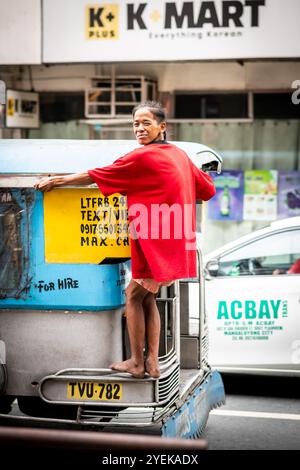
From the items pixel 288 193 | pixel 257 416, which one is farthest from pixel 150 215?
pixel 288 193

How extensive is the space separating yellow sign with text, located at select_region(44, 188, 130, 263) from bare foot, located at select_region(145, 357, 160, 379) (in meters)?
0.65

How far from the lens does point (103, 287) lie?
5.07m

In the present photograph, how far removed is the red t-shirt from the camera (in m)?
4.82

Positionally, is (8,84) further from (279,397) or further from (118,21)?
(279,397)

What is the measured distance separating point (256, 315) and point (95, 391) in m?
2.74

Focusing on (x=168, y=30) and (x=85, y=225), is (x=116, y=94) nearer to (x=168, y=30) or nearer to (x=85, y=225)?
(x=168, y=30)

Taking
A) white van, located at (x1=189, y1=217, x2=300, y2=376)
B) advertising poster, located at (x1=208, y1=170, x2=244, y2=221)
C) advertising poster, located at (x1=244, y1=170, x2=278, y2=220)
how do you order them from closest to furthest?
white van, located at (x1=189, y1=217, x2=300, y2=376) < advertising poster, located at (x1=244, y1=170, x2=278, y2=220) < advertising poster, located at (x1=208, y1=170, x2=244, y2=221)

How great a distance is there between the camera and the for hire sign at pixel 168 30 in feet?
34.3

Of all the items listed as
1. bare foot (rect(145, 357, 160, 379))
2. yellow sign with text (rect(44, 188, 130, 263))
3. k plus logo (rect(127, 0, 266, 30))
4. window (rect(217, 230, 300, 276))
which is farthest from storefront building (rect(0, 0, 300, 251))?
Result: bare foot (rect(145, 357, 160, 379))

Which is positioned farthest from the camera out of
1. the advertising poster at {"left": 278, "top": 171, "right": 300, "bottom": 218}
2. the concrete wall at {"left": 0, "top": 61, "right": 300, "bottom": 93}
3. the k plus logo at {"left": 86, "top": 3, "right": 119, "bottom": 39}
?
the advertising poster at {"left": 278, "top": 171, "right": 300, "bottom": 218}

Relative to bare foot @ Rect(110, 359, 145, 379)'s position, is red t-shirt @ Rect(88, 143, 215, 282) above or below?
above

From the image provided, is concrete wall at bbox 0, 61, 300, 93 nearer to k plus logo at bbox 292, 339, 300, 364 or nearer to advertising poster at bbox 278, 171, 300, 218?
advertising poster at bbox 278, 171, 300, 218

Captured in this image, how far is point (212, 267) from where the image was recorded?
7.66 meters

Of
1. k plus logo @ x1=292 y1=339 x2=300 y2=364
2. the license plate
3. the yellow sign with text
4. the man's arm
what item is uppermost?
the man's arm
